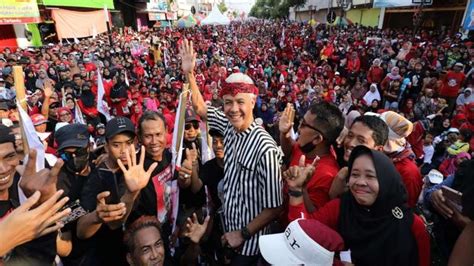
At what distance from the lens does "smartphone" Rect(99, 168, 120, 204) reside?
82.0 inches

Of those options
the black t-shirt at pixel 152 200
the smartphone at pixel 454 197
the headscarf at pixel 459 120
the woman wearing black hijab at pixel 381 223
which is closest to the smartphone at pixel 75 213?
Answer: the black t-shirt at pixel 152 200

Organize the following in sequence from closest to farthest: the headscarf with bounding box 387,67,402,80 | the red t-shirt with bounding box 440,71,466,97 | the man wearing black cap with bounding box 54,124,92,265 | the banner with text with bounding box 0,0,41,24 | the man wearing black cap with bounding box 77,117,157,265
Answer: the man wearing black cap with bounding box 77,117,157,265 < the man wearing black cap with bounding box 54,124,92,265 < the red t-shirt with bounding box 440,71,466,97 < the headscarf with bounding box 387,67,402,80 < the banner with text with bounding box 0,0,41,24

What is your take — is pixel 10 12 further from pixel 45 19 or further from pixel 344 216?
pixel 344 216

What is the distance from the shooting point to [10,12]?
13852 mm

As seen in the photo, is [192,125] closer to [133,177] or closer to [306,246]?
[133,177]

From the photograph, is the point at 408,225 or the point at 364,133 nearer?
the point at 408,225

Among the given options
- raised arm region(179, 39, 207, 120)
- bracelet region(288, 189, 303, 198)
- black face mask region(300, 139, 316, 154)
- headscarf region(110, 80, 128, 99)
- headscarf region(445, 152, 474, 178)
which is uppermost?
raised arm region(179, 39, 207, 120)

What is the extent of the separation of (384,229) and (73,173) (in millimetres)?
2631

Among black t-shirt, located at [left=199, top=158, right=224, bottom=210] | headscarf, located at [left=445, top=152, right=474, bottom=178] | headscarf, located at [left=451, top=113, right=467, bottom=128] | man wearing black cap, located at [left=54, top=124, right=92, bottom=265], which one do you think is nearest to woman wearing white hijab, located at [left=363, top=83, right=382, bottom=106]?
headscarf, located at [left=451, top=113, right=467, bottom=128]

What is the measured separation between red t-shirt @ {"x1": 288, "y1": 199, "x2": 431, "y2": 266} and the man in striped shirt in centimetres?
17

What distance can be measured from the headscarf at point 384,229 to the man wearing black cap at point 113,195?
1.29m

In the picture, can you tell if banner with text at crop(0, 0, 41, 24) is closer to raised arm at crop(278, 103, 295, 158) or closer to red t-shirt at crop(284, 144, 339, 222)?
raised arm at crop(278, 103, 295, 158)

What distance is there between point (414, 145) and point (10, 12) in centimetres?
1689

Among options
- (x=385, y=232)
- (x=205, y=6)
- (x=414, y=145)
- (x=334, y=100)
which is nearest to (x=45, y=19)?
(x=334, y=100)
